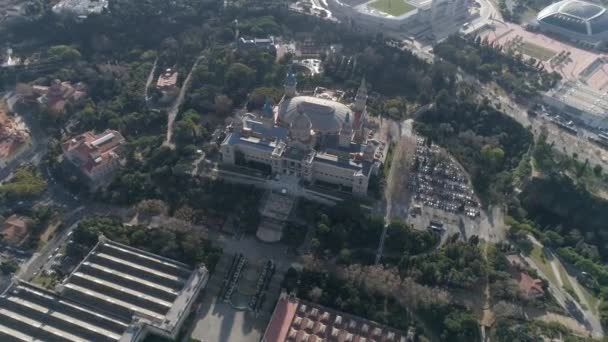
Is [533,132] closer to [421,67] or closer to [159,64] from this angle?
[421,67]

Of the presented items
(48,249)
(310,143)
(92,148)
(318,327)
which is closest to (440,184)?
(310,143)

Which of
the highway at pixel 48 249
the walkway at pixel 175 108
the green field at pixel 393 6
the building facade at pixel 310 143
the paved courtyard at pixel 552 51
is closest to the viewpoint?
the highway at pixel 48 249

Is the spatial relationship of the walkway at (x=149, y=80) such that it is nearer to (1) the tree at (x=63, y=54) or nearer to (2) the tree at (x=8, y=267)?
(1) the tree at (x=63, y=54)

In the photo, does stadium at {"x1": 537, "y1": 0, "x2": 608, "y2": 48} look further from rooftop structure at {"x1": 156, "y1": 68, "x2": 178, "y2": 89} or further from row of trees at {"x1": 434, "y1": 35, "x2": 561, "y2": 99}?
rooftop structure at {"x1": 156, "y1": 68, "x2": 178, "y2": 89}

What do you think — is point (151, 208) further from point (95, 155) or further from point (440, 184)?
point (440, 184)

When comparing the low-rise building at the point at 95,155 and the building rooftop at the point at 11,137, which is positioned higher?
the low-rise building at the point at 95,155

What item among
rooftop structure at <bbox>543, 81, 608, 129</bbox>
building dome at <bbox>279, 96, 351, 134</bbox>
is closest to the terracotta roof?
building dome at <bbox>279, 96, 351, 134</bbox>

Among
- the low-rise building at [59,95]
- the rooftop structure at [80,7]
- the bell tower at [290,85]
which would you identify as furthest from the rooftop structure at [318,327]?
the rooftop structure at [80,7]

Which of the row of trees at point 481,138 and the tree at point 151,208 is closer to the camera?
the tree at point 151,208
